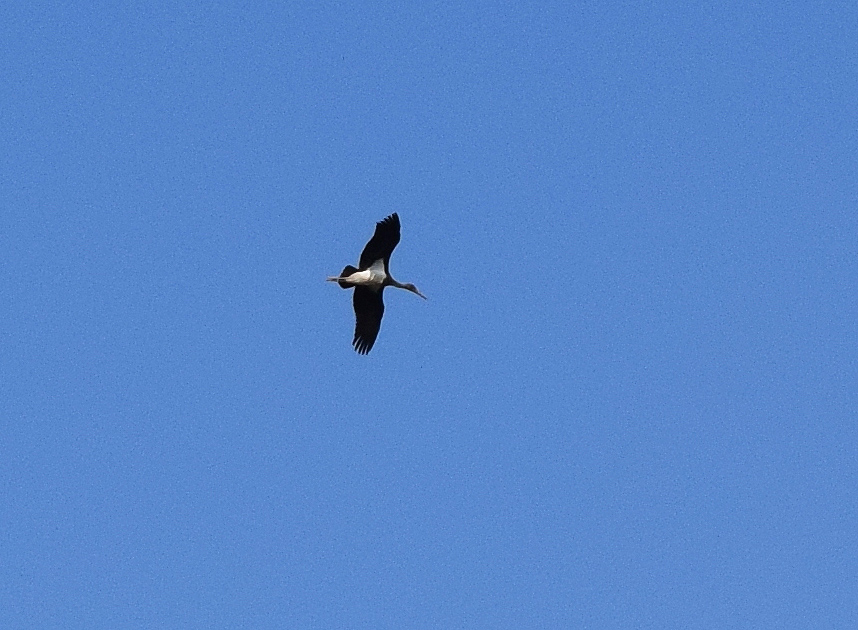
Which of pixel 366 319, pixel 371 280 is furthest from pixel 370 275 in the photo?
pixel 366 319

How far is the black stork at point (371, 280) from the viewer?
6681 centimetres

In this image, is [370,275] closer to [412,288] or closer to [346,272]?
[346,272]

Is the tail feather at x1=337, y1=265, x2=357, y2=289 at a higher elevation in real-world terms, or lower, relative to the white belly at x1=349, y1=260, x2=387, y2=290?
lower

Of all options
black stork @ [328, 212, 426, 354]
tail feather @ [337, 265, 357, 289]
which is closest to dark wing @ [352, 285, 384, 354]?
black stork @ [328, 212, 426, 354]

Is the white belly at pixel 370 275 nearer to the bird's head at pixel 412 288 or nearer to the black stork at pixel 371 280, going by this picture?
the black stork at pixel 371 280

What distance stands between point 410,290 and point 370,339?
2.97 meters

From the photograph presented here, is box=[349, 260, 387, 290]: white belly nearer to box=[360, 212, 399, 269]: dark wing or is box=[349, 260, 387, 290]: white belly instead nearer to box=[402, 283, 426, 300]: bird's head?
box=[360, 212, 399, 269]: dark wing

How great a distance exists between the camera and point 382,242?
220 ft

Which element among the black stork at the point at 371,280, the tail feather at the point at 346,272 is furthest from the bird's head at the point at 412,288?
the tail feather at the point at 346,272

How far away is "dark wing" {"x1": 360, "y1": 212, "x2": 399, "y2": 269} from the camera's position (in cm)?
6662

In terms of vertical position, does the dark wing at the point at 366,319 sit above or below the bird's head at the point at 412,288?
below

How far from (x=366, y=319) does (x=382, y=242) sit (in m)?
3.12

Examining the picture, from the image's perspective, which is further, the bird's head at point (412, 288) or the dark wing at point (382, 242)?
the bird's head at point (412, 288)

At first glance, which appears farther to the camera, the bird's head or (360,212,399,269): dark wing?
the bird's head
